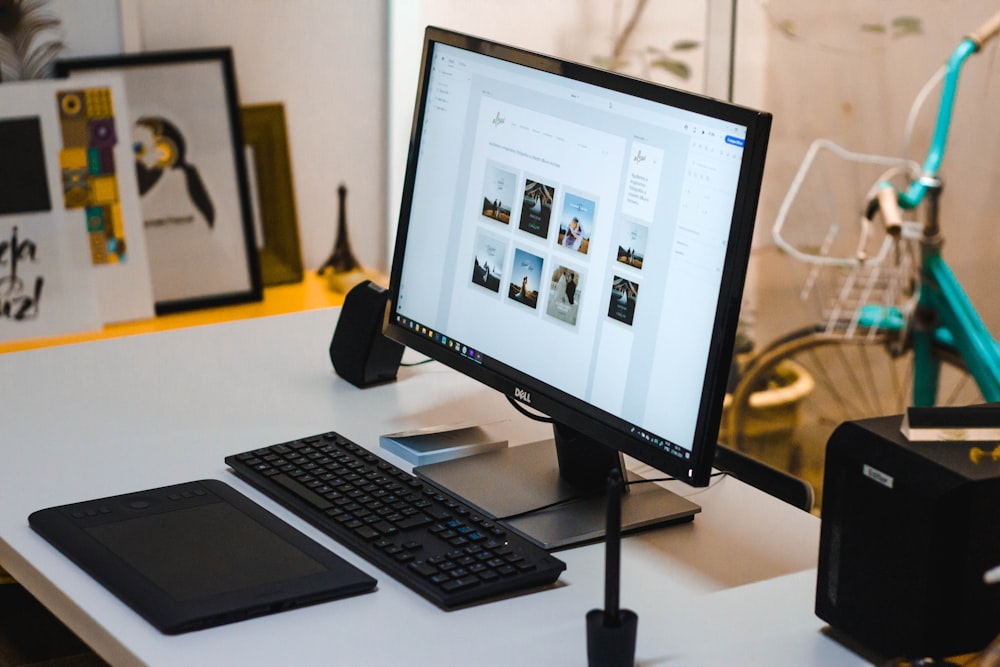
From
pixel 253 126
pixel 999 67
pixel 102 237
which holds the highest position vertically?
pixel 999 67

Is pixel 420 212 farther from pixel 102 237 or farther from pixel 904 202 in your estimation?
pixel 102 237

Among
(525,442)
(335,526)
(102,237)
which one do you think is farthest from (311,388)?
(102,237)

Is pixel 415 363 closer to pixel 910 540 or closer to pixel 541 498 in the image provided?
pixel 541 498

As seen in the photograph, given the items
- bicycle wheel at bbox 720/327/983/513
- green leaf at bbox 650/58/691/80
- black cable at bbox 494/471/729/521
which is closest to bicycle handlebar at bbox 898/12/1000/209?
bicycle wheel at bbox 720/327/983/513

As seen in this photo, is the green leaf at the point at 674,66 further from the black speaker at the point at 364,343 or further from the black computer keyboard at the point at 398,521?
the black computer keyboard at the point at 398,521

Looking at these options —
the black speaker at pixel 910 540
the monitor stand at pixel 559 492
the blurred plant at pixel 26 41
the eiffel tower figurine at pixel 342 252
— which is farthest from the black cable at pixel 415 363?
the blurred plant at pixel 26 41

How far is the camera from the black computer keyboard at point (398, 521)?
1.15m

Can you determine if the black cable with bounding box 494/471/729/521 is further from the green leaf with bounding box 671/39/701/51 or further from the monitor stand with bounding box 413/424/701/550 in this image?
the green leaf with bounding box 671/39/701/51

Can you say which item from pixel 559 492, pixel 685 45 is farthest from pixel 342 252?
pixel 559 492

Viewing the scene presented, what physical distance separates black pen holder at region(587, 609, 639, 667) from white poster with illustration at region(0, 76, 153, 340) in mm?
1980

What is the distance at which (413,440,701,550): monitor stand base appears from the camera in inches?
50.2

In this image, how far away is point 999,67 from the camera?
7.30 feet

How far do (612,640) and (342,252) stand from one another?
2086 millimetres

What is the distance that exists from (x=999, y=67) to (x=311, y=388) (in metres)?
1.37
